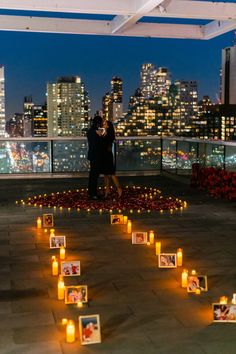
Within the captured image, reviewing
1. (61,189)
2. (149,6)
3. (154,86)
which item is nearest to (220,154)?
(61,189)

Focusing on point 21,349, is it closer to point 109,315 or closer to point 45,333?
point 45,333

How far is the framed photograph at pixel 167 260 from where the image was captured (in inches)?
227

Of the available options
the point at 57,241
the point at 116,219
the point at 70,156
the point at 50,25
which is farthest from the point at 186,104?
the point at 57,241

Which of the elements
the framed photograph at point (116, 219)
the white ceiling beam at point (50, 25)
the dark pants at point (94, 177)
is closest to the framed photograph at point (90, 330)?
the framed photograph at point (116, 219)

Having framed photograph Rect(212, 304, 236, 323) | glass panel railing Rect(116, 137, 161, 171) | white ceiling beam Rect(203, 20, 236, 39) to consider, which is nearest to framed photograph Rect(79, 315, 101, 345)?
framed photograph Rect(212, 304, 236, 323)

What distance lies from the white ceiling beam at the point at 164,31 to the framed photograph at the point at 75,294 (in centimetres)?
819

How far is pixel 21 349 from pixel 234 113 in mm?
17094

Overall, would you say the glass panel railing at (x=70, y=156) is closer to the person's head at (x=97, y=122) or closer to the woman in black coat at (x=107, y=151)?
the woman in black coat at (x=107, y=151)

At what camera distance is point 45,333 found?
402 centimetres

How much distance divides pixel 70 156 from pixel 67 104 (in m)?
32.8

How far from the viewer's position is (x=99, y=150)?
34.7 feet

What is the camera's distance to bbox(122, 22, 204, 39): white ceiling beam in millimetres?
11812

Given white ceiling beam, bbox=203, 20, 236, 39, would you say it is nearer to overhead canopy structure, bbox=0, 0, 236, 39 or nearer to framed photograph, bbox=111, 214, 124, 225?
overhead canopy structure, bbox=0, 0, 236, 39

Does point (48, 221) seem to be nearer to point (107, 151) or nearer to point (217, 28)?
point (107, 151)
